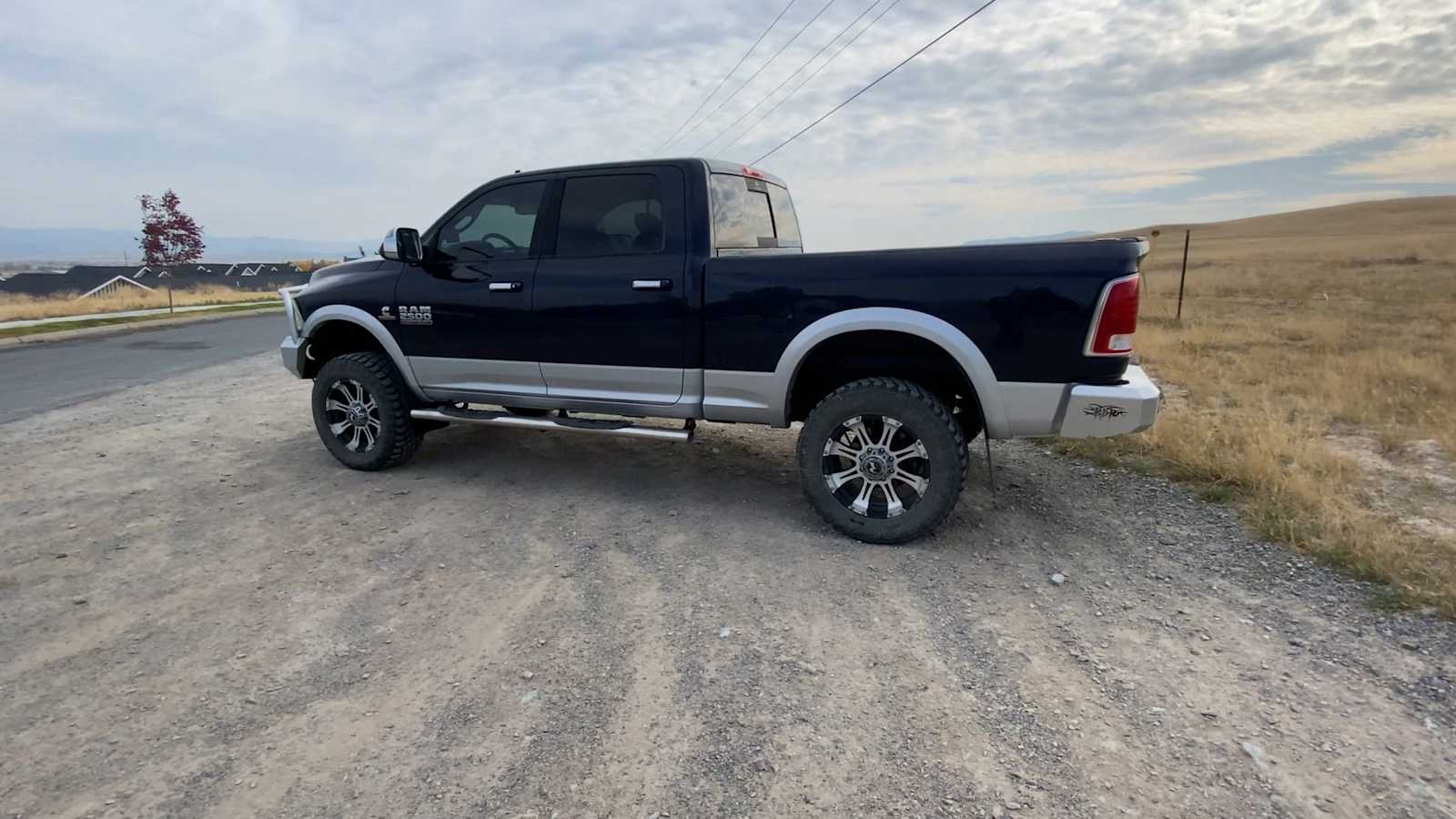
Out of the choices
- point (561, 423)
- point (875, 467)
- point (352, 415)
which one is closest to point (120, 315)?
point (352, 415)

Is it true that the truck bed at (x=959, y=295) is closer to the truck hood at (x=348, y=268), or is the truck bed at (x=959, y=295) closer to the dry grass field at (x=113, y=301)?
the truck hood at (x=348, y=268)

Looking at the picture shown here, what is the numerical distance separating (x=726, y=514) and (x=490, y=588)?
60.5 inches

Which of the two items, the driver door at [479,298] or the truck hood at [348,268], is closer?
the driver door at [479,298]

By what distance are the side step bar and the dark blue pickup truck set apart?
0.08 feet

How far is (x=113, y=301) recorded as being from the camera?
81.7ft

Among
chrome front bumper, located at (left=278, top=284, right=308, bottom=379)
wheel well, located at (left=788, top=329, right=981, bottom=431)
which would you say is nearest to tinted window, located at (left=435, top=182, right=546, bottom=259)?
chrome front bumper, located at (left=278, top=284, right=308, bottom=379)

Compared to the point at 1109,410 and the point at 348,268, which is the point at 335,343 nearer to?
the point at 348,268

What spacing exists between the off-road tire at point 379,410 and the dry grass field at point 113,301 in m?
20.4

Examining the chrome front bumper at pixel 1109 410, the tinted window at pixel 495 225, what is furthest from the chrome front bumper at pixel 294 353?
the chrome front bumper at pixel 1109 410

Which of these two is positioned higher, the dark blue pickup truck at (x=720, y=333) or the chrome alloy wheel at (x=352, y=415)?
the dark blue pickup truck at (x=720, y=333)

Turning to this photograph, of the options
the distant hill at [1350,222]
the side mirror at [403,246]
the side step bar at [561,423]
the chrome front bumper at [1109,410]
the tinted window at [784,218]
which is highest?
the distant hill at [1350,222]

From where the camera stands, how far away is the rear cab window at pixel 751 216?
4.72 meters

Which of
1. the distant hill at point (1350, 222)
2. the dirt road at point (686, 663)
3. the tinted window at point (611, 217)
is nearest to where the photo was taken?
the dirt road at point (686, 663)

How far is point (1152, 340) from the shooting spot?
1146 centimetres
